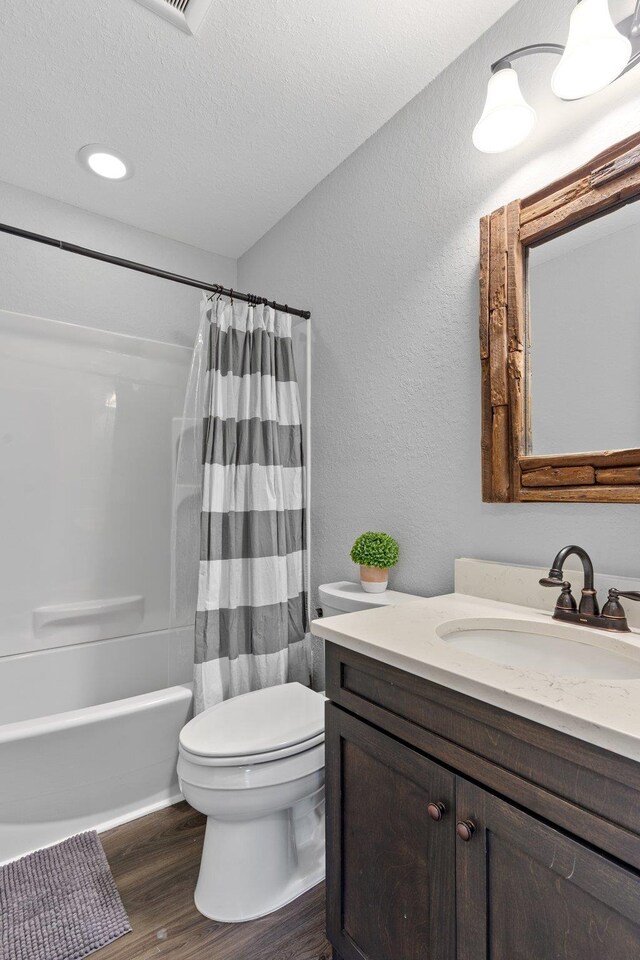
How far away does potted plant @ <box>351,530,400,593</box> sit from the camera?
5.12ft

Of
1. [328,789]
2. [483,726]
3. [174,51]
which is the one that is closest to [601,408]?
[483,726]

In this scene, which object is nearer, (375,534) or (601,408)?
(601,408)

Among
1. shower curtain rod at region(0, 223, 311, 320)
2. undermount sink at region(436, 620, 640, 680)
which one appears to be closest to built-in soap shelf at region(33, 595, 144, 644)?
shower curtain rod at region(0, 223, 311, 320)

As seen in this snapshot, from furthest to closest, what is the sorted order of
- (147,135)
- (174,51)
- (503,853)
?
(147,135) < (174,51) < (503,853)

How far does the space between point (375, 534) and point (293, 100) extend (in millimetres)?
1475

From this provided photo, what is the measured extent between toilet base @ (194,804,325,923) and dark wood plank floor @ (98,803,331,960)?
0.08 feet

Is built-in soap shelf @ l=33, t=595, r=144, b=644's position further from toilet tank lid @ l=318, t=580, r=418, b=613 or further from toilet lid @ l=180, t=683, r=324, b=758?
toilet tank lid @ l=318, t=580, r=418, b=613

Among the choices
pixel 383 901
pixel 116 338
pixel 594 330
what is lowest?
pixel 383 901

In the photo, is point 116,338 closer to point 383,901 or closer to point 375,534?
point 375,534

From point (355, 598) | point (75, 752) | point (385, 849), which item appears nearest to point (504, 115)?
point (355, 598)

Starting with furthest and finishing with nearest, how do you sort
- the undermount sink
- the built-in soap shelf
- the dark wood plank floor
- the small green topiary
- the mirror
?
the built-in soap shelf < the small green topiary < the dark wood plank floor < the mirror < the undermount sink

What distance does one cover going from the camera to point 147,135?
1.74 meters

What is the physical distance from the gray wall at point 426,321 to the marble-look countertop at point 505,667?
0.67ft

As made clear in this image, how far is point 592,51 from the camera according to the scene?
99 centimetres
